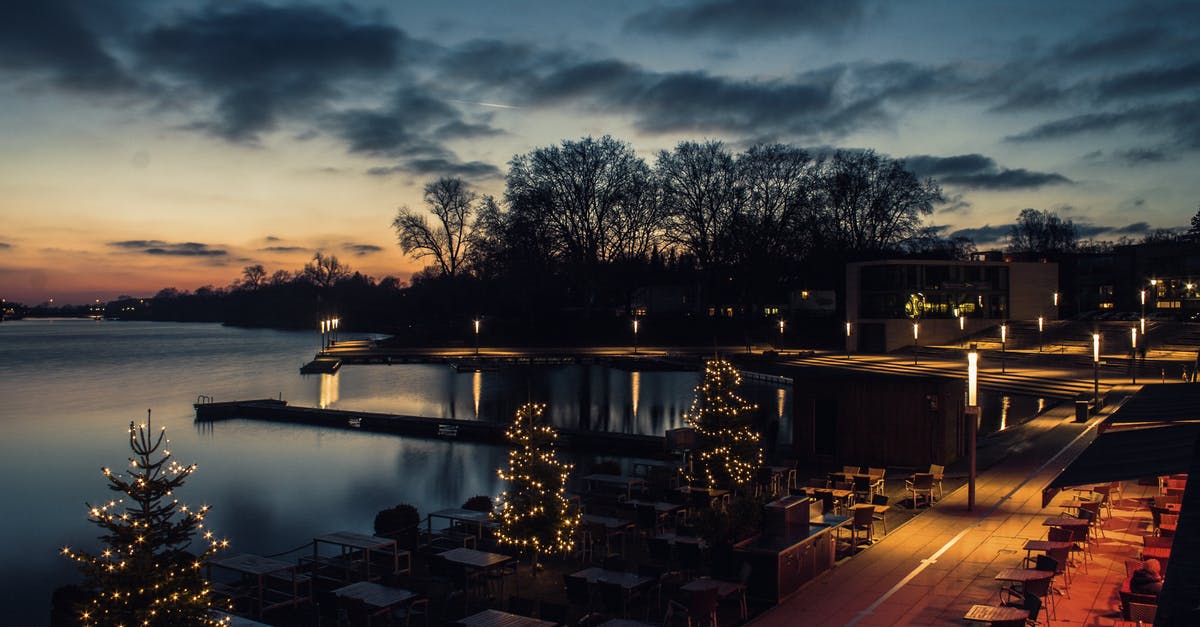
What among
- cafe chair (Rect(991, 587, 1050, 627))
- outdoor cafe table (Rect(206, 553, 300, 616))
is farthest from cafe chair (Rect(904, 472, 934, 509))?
outdoor cafe table (Rect(206, 553, 300, 616))

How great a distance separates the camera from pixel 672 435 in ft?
77.6

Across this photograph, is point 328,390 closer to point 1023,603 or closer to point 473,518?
point 473,518

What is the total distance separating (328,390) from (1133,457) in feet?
174

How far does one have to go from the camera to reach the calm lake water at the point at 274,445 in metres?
24.4

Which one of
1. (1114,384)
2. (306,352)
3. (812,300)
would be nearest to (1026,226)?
(812,300)

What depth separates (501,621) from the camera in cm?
1012

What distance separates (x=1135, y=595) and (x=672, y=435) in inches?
609

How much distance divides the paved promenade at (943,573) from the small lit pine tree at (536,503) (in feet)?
14.8

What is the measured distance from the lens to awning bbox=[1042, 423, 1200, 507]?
357 inches

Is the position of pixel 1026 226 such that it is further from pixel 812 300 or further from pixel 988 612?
pixel 988 612

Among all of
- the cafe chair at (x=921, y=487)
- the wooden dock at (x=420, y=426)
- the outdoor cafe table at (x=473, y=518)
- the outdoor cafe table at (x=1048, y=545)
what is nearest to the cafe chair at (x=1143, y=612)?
the outdoor cafe table at (x=1048, y=545)

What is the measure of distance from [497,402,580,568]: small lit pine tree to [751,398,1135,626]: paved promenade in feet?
14.8

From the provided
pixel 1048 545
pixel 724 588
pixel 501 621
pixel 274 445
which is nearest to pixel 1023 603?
pixel 1048 545

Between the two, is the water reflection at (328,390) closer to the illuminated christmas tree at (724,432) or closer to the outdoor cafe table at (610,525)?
the illuminated christmas tree at (724,432)
